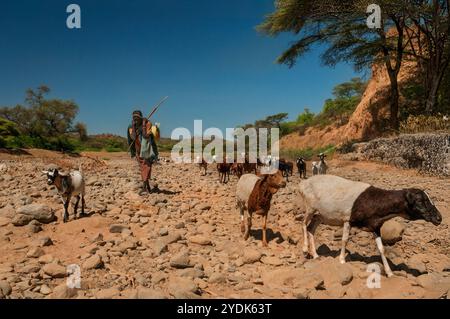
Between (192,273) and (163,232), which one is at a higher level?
(163,232)

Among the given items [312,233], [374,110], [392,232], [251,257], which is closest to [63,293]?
[251,257]

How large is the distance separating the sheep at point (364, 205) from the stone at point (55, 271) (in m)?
3.88

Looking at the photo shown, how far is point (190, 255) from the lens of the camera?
5688 mm

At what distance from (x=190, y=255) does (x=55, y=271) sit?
206cm

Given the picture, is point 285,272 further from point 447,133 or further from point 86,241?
point 447,133

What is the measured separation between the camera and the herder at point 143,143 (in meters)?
10.3

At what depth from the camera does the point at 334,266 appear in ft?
15.4

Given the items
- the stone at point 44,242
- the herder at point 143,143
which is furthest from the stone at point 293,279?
the herder at point 143,143

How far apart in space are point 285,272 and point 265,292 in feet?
1.80

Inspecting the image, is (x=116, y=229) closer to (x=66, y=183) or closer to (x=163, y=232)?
(x=163, y=232)

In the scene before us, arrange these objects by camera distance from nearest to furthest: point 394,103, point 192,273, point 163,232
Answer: point 192,273 → point 163,232 → point 394,103

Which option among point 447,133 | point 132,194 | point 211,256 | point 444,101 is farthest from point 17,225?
point 444,101
